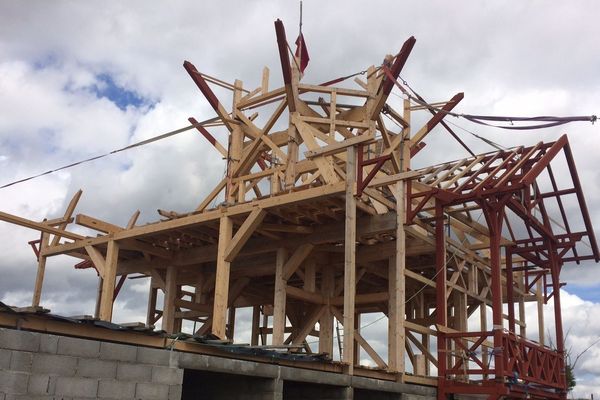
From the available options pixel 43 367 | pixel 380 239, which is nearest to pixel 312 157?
pixel 380 239

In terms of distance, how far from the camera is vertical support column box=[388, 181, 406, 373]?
15.3 metres

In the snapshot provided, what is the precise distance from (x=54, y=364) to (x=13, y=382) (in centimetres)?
60

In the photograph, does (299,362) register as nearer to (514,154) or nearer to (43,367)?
(43,367)

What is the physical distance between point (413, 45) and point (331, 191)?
449 centimetres

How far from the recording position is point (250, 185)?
19.9 metres

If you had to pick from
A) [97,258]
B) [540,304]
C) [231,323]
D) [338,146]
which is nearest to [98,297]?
[97,258]

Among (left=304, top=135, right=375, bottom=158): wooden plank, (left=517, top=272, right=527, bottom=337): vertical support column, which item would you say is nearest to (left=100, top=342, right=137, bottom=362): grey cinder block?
(left=304, top=135, right=375, bottom=158): wooden plank

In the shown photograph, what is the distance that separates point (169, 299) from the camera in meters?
21.2

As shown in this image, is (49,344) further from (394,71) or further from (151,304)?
(151,304)

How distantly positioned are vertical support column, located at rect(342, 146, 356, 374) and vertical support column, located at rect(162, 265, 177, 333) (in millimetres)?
8640

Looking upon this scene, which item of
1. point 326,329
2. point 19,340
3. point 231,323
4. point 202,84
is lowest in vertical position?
point 19,340

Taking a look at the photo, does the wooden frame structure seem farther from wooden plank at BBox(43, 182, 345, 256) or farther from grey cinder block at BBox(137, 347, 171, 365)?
grey cinder block at BBox(137, 347, 171, 365)

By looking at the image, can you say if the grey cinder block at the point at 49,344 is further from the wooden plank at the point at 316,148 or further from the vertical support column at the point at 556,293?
the vertical support column at the point at 556,293

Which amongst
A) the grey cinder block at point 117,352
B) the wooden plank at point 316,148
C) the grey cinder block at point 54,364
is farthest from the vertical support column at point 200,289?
the grey cinder block at point 54,364
